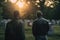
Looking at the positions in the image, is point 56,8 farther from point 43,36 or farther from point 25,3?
point 43,36

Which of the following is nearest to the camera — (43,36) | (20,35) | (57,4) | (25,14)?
(20,35)

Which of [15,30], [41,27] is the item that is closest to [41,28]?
[41,27]

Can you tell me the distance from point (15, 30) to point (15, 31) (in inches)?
1.5

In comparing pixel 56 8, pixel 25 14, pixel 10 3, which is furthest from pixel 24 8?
pixel 56 8

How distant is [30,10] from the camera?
46375 millimetres

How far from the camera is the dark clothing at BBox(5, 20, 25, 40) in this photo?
8.81m

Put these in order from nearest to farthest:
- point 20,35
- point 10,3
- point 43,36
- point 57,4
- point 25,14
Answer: point 20,35, point 43,36, point 57,4, point 10,3, point 25,14

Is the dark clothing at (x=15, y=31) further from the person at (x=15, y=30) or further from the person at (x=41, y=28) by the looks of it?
the person at (x=41, y=28)

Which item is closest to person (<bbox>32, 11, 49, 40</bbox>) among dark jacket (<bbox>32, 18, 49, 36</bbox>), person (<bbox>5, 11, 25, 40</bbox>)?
dark jacket (<bbox>32, 18, 49, 36</bbox>)

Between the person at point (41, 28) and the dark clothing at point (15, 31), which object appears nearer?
the dark clothing at point (15, 31)

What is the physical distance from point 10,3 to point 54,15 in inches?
279

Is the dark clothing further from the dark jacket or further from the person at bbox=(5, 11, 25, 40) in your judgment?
the dark jacket

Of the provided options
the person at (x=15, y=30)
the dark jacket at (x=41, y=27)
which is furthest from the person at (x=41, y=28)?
the person at (x=15, y=30)

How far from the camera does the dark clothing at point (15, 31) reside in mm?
8812
